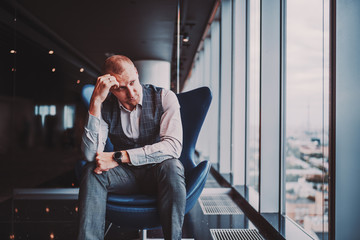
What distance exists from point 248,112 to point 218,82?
51.8 inches

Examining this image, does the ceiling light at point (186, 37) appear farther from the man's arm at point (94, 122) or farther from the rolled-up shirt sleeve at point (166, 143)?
the man's arm at point (94, 122)

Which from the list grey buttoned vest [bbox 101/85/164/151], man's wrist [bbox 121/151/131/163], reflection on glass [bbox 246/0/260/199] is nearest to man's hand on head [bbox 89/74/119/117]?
grey buttoned vest [bbox 101/85/164/151]

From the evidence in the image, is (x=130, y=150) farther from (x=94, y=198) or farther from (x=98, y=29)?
(x=98, y=29)

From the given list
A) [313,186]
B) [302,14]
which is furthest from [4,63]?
[313,186]

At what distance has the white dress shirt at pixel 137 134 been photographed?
153 cm

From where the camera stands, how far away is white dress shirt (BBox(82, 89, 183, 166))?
5.03 ft

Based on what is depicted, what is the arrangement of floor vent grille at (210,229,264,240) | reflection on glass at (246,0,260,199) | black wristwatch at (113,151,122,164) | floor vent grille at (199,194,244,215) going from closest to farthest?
black wristwatch at (113,151,122,164)
floor vent grille at (210,229,264,240)
floor vent grille at (199,194,244,215)
reflection on glass at (246,0,260,199)

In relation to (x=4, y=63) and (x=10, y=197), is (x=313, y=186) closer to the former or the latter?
(x=10, y=197)

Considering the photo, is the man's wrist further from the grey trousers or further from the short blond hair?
the short blond hair

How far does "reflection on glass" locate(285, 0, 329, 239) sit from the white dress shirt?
2.78ft

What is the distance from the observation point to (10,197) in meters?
3.41

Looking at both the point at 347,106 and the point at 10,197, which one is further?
the point at 10,197

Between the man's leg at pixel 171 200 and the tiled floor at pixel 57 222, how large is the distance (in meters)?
0.87

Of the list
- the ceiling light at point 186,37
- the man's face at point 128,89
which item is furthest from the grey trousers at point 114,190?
the ceiling light at point 186,37
